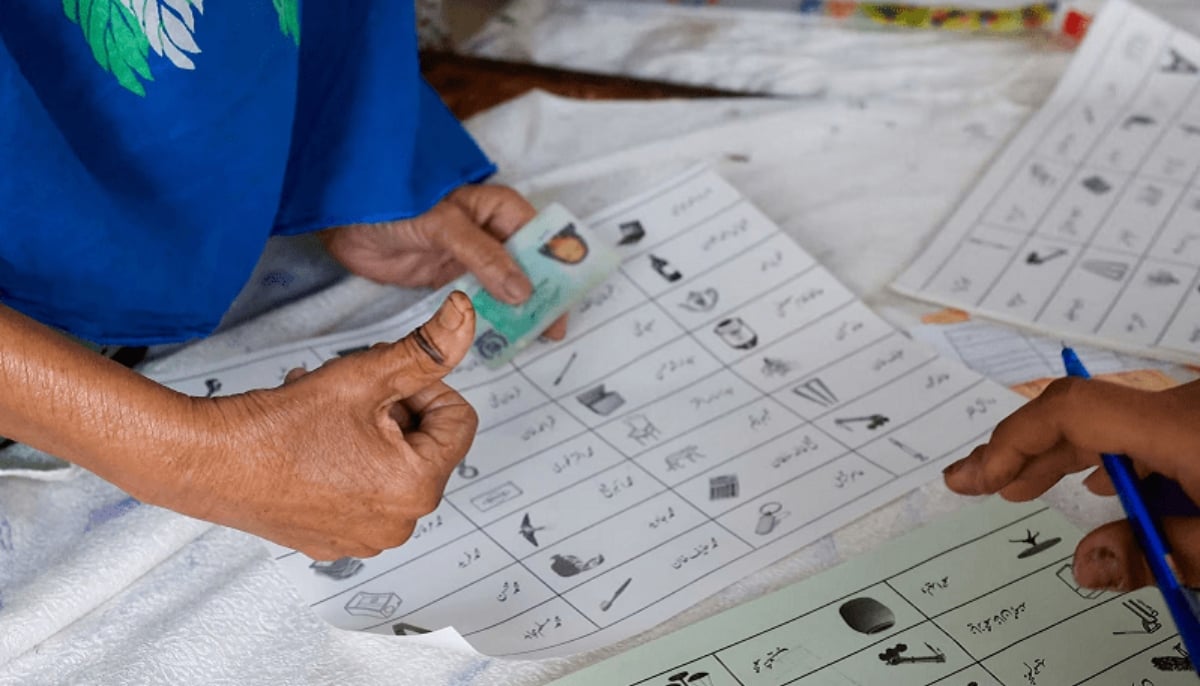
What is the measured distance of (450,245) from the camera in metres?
0.84

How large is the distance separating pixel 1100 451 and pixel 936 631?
14 centimetres

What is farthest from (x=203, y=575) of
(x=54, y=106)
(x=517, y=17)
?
(x=517, y=17)

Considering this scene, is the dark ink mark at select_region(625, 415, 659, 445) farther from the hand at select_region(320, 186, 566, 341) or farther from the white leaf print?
the white leaf print

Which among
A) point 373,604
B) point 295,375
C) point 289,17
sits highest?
point 289,17

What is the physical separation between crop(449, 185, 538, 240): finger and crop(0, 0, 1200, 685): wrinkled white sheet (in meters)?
0.07

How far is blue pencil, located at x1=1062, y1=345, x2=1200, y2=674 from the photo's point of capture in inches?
17.7

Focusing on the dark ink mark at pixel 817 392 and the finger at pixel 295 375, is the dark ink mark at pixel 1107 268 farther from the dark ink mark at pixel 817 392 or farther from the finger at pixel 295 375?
the finger at pixel 295 375

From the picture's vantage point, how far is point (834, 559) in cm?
66

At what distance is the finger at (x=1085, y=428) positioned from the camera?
0.48 meters

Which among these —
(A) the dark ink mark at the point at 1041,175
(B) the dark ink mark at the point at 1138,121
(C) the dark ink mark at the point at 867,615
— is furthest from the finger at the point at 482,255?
(B) the dark ink mark at the point at 1138,121

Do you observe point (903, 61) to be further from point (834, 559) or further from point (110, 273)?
point (110, 273)

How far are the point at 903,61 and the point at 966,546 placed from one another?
604 mm

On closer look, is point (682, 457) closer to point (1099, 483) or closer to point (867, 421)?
point (867, 421)

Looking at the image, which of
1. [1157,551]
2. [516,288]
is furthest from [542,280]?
[1157,551]
